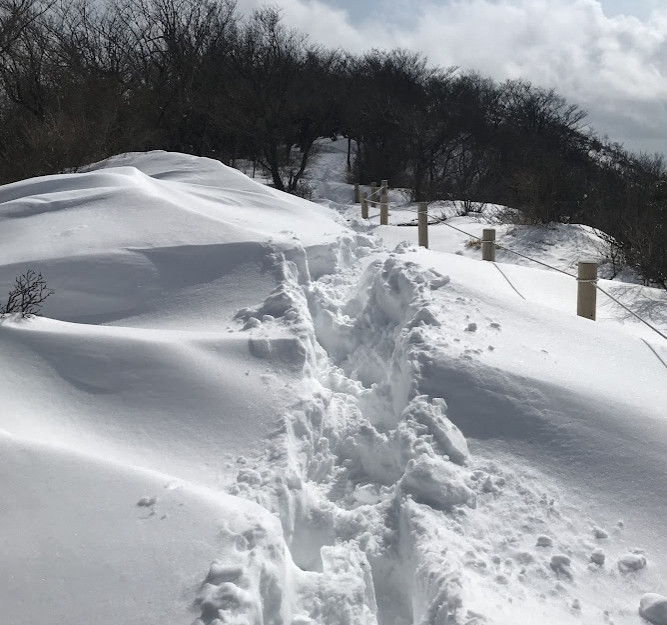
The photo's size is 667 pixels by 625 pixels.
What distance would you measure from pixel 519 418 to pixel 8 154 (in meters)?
11.6

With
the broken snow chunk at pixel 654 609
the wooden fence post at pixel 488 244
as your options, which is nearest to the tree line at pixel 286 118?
the wooden fence post at pixel 488 244

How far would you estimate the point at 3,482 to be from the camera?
251 cm

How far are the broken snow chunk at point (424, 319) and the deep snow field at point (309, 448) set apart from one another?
1.4 inches

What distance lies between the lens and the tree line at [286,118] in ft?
42.6

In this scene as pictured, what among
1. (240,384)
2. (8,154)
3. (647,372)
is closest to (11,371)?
(240,384)

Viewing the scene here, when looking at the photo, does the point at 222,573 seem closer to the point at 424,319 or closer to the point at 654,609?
the point at 654,609

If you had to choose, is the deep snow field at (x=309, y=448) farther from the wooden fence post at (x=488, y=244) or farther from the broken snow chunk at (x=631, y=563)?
the wooden fence post at (x=488, y=244)

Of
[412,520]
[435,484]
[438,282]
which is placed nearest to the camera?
[412,520]

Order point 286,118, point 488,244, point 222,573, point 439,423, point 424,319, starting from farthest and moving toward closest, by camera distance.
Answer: point 286,118 → point 488,244 → point 424,319 → point 439,423 → point 222,573

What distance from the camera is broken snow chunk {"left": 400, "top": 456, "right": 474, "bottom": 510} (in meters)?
Answer: 2.96

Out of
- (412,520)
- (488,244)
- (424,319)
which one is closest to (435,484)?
(412,520)

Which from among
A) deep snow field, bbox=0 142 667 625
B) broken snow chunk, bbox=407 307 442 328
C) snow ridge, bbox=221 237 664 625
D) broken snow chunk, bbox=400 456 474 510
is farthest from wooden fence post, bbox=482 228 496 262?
broken snow chunk, bbox=400 456 474 510

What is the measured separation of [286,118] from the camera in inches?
807

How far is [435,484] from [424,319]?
1.88m
